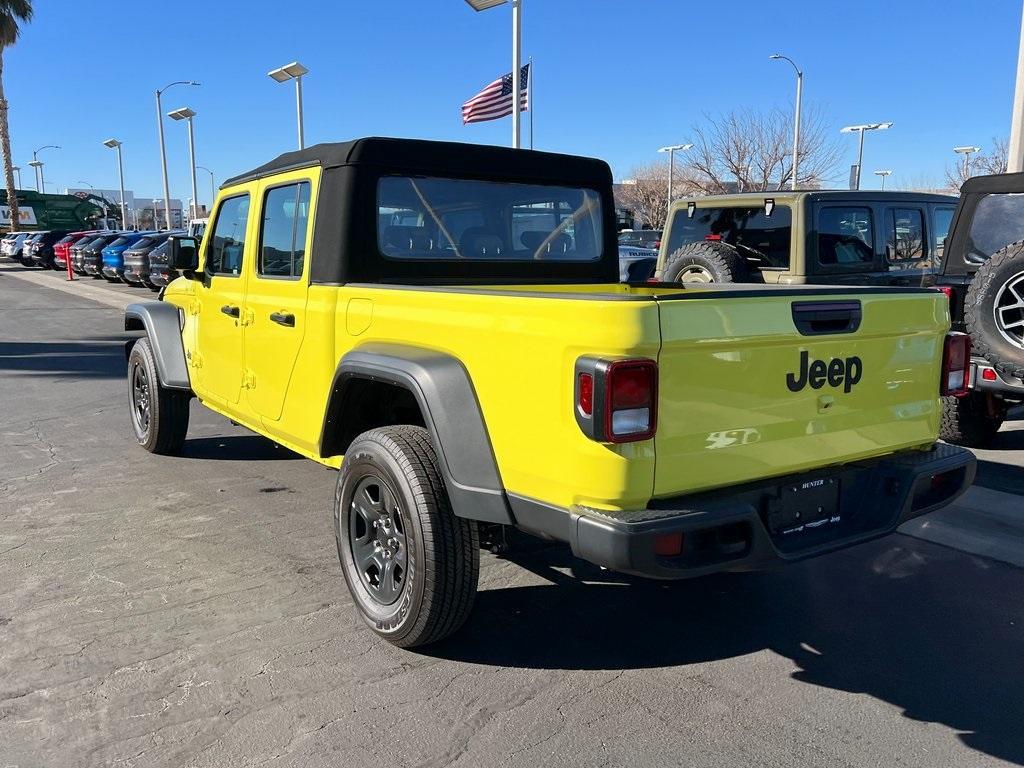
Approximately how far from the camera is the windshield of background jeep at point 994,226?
6.24 meters

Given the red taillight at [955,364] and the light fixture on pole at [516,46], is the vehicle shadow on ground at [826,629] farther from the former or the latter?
the light fixture on pole at [516,46]

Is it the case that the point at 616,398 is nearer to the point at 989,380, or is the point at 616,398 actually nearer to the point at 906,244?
the point at 989,380

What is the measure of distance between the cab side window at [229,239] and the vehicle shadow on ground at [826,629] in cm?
230

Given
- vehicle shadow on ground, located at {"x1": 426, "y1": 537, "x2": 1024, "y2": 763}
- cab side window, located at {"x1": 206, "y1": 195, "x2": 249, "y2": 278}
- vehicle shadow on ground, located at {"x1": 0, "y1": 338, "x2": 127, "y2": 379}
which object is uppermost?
cab side window, located at {"x1": 206, "y1": 195, "x2": 249, "y2": 278}

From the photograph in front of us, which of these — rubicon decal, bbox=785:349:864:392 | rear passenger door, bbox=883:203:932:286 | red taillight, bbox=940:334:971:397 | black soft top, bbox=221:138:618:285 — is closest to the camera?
rubicon decal, bbox=785:349:864:392

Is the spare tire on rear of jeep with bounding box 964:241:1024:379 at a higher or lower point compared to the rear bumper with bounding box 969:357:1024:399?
higher

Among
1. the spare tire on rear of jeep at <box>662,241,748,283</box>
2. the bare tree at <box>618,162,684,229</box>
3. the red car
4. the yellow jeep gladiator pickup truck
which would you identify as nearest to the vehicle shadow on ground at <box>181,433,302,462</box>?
the yellow jeep gladiator pickup truck

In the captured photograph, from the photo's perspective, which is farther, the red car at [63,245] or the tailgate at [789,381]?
the red car at [63,245]

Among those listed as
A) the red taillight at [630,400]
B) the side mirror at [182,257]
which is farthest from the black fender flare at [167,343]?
the red taillight at [630,400]

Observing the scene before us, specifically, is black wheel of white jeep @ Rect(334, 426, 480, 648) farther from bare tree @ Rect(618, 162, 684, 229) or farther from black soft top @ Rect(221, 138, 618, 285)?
bare tree @ Rect(618, 162, 684, 229)

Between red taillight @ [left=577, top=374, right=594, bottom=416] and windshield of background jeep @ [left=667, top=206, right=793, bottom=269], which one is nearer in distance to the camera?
red taillight @ [left=577, top=374, right=594, bottom=416]

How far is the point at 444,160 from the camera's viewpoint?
4.23 metres

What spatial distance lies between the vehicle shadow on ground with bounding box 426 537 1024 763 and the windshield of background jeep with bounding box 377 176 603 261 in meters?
1.61

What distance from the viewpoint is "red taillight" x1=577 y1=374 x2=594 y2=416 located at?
8.36ft
